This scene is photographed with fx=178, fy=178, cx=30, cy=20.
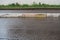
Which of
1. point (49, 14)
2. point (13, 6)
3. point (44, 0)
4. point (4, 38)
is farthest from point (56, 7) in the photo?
point (4, 38)

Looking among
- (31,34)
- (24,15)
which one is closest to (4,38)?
(31,34)

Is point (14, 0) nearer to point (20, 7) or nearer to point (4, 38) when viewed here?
point (20, 7)

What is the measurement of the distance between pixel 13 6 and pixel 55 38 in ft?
23.3

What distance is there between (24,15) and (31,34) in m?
3.95

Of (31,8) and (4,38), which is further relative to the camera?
(31,8)

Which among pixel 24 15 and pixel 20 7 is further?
pixel 20 7

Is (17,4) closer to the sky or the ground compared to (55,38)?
closer to the ground

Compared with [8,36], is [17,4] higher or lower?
lower

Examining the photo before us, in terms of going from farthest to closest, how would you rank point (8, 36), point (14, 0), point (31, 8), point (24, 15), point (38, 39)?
point (14, 0)
point (31, 8)
point (24, 15)
point (8, 36)
point (38, 39)

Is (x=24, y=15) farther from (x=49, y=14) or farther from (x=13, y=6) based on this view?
(x=13, y=6)

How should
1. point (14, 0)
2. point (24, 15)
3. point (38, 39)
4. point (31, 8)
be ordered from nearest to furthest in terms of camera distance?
point (38, 39), point (24, 15), point (31, 8), point (14, 0)

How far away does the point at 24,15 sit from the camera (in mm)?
9211

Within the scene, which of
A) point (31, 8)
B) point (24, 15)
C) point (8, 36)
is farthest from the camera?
point (31, 8)

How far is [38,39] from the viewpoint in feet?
15.7
